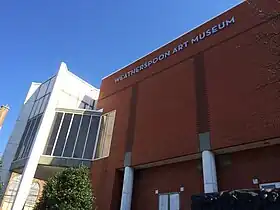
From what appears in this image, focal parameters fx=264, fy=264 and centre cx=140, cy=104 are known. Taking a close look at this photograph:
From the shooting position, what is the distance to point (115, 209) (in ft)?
57.3

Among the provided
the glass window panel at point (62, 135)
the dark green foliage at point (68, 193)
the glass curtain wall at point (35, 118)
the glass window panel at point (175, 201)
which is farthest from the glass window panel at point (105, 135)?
the glass window panel at point (175, 201)

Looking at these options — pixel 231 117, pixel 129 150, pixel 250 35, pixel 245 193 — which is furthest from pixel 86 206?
pixel 250 35

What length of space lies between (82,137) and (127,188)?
617 centimetres

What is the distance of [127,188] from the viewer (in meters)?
17.6

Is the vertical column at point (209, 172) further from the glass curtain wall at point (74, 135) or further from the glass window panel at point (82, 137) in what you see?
the glass window panel at point (82, 137)

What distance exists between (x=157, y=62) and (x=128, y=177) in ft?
28.8

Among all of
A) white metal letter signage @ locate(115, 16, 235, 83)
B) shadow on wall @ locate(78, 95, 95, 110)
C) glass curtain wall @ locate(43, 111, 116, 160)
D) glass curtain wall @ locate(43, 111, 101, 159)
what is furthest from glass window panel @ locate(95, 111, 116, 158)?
shadow on wall @ locate(78, 95, 95, 110)

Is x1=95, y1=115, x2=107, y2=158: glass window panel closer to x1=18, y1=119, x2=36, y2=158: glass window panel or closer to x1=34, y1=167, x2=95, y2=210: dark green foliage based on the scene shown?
x1=34, y1=167, x2=95, y2=210: dark green foliage

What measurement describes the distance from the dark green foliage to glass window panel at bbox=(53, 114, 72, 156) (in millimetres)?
4705

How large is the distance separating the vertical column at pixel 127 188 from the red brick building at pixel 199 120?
6 cm

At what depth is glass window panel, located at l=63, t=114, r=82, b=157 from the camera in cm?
2069

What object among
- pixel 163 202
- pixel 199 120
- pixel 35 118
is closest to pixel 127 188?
pixel 163 202

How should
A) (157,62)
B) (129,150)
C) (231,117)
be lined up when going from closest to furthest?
1. (231,117)
2. (129,150)
3. (157,62)

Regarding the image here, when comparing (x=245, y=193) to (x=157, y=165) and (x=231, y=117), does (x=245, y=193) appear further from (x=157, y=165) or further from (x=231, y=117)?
(x=157, y=165)
